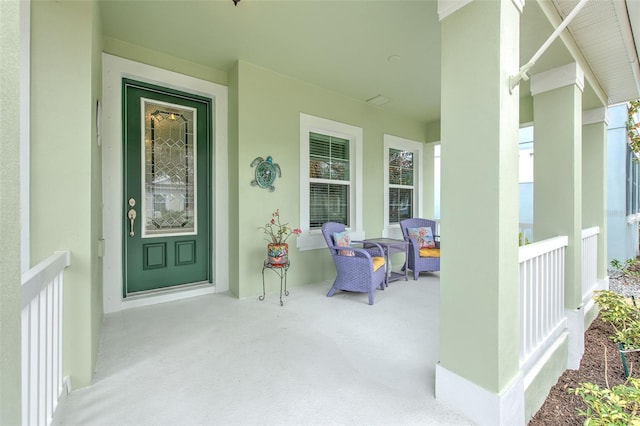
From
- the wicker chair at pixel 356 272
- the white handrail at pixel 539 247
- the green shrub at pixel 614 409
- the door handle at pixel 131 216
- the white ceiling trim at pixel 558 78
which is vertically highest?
the white ceiling trim at pixel 558 78

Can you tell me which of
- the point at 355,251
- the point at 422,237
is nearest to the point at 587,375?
the point at 355,251

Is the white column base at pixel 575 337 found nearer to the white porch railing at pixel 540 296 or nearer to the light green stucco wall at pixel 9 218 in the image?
the white porch railing at pixel 540 296

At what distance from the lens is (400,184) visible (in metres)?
5.53

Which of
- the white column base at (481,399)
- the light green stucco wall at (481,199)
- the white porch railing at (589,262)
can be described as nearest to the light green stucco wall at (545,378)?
the white column base at (481,399)

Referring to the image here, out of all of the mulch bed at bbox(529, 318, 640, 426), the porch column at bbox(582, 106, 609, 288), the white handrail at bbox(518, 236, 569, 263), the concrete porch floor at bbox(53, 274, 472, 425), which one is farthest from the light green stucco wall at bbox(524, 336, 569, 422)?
the porch column at bbox(582, 106, 609, 288)

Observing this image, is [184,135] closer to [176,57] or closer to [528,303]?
[176,57]

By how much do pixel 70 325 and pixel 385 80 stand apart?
416 cm

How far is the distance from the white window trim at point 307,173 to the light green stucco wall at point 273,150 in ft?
0.25

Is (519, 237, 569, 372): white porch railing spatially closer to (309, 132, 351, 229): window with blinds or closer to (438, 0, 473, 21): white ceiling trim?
(438, 0, 473, 21): white ceiling trim

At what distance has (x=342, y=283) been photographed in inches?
135


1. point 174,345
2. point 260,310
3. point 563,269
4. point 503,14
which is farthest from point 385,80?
point 174,345

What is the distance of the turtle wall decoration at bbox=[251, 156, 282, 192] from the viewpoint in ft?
11.5

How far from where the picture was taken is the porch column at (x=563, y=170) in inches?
91.4

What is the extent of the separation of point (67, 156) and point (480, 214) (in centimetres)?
238
